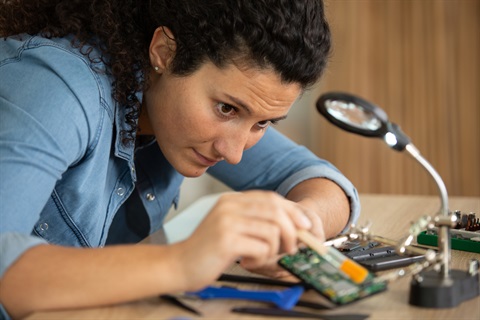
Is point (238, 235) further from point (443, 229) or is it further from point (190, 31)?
point (190, 31)

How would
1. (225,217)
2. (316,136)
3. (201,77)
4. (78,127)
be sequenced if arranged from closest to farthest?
(225,217), (78,127), (201,77), (316,136)

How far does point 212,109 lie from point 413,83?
225 cm

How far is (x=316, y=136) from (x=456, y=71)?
30.8 inches

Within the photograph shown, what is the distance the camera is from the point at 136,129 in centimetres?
139

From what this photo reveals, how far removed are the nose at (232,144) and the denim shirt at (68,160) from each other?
18 cm

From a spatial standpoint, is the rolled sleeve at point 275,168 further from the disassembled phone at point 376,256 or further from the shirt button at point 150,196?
the disassembled phone at point 376,256

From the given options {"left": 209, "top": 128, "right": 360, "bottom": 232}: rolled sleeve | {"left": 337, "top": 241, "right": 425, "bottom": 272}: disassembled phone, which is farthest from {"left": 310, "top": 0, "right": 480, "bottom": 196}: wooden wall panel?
{"left": 337, "top": 241, "right": 425, "bottom": 272}: disassembled phone

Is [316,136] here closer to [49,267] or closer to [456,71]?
[456,71]

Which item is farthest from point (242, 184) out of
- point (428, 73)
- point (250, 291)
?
point (428, 73)

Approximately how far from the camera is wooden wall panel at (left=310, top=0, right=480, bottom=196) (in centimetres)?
327

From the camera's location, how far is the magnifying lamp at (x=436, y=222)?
952mm

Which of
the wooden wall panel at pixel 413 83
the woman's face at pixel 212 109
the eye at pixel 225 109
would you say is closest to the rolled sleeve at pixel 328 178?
the woman's face at pixel 212 109

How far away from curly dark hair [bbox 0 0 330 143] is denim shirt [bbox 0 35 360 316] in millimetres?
47

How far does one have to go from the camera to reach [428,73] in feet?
11.0
